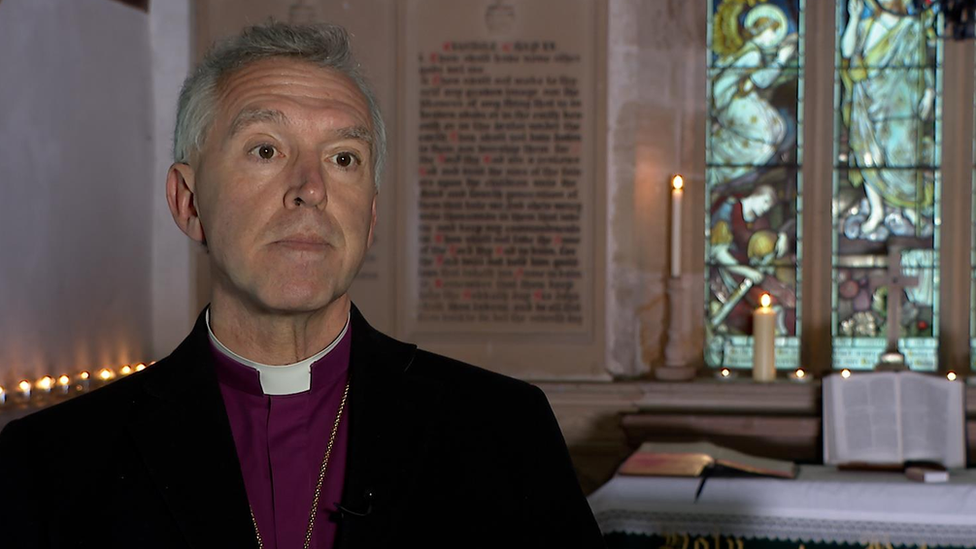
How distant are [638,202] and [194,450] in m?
3.87

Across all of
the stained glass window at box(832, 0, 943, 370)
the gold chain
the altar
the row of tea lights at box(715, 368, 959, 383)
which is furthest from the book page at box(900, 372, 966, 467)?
the gold chain

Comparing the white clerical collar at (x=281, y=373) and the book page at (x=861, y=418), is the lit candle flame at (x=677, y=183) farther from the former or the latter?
the white clerical collar at (x=281, y=373)

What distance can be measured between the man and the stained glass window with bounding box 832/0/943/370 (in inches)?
160

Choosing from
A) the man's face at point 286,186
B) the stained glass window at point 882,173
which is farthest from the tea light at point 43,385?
the stained glass window at point 882,173

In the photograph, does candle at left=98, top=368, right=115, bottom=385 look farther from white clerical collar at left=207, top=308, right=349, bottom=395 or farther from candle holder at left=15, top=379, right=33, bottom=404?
white clerical collar at left=207, top=308, right=349, bottom=395

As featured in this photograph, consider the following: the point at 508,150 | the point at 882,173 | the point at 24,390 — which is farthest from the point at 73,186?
the point at 882,173

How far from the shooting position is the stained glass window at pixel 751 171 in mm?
5438

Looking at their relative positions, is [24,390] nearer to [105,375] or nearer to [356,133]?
[105,375]

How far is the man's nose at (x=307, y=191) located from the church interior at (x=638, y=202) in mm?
3328

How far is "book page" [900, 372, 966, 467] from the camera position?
171 inches

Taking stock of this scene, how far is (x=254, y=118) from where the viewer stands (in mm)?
1554

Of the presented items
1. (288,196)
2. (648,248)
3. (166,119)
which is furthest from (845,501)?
(166,119)

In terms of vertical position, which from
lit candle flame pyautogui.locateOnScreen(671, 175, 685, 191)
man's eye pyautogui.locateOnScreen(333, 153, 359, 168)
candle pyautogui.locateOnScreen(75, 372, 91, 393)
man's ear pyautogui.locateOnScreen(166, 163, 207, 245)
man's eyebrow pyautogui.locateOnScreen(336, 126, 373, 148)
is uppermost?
lit candle flame pyautogui.locateOnScreen(671, 175, 685, 191)

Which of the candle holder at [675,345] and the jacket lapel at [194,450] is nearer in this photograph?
the jacket lapel at [194,450]
